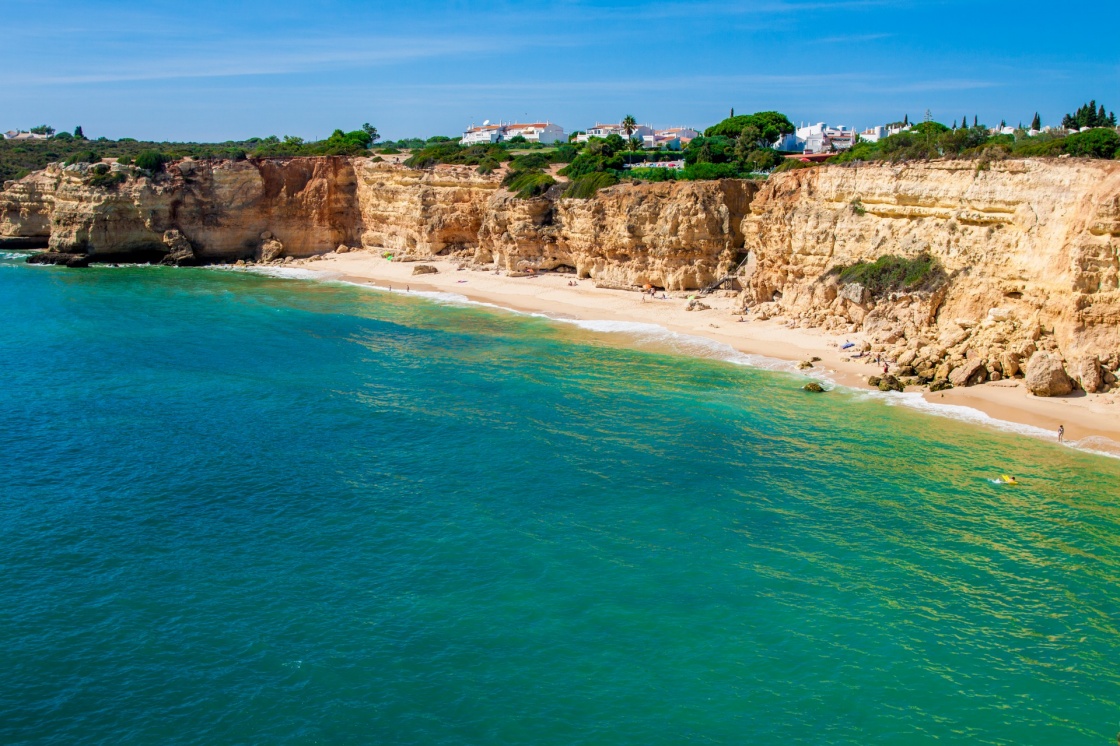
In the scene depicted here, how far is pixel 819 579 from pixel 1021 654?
13.1 ft

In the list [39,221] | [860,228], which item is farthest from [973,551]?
[39,221]

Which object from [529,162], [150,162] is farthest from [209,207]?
[529,162]

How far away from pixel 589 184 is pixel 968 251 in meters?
25.1

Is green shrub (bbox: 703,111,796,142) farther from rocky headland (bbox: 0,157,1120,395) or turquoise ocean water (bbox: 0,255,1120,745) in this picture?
turquoise ocean water (bbox: 0,255,1120,745)

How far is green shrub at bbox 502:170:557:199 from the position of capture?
179 feet

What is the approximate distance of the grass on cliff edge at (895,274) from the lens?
1356 inches

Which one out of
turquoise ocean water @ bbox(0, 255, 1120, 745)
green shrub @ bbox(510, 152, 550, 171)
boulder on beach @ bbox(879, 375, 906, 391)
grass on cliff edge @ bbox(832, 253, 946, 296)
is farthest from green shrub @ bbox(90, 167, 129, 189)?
boulder on beach @ bbox(879, 375, 906, 391)

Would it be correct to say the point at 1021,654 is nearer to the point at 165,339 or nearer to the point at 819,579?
the point at 819,579

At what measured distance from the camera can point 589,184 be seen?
52.5m

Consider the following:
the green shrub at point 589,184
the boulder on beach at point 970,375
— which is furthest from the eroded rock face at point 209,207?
the boulder on beach at point 970,375

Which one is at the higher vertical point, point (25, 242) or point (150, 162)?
point (150, 162)

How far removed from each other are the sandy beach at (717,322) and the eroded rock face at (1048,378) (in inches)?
10.9

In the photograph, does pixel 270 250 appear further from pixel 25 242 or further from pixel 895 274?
pixel 895 274

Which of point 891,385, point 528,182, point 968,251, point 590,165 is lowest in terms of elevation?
point 891,385
